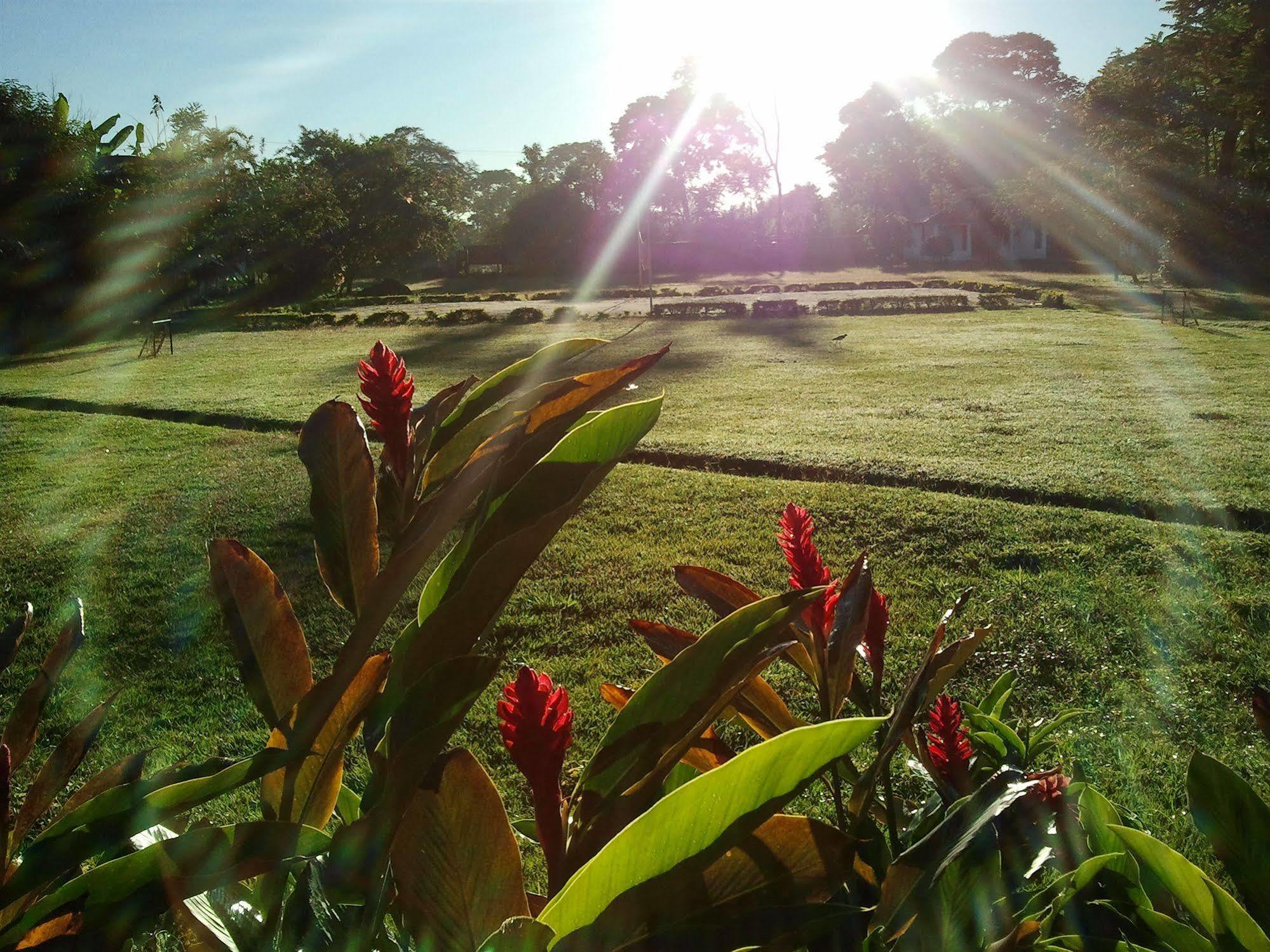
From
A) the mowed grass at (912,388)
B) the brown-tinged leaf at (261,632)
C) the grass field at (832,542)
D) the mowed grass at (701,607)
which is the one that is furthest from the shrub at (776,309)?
the brown-tinged leaf at (261,632)

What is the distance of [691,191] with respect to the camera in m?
50.4

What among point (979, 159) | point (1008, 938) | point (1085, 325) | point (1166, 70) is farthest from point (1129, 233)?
point (1008, 938)

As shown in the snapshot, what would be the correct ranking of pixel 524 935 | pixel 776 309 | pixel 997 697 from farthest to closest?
pixel 776 309 < pixel 997 697 < pixel 524 935

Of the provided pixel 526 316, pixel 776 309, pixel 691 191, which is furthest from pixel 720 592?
pixel 691 191

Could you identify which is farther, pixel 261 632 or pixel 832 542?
pixel 832 542

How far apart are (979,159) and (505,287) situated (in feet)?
68.0

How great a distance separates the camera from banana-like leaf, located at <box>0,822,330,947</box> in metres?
0.51

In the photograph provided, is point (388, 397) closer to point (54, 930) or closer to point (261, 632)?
point (261, 632)

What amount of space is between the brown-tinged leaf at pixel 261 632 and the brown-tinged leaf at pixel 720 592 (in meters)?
0.32

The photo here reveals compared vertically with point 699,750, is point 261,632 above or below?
above

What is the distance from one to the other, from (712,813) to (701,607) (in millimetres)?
3455

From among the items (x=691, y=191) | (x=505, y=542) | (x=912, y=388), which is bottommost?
(x=912, y=388)

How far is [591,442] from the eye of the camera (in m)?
0.57

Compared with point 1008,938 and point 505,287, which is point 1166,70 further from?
point 1008,938
